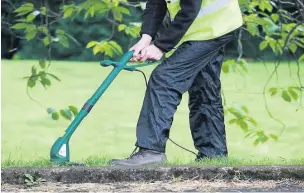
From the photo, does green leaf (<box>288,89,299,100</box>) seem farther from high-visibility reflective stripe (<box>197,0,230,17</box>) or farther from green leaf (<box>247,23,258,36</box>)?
high-visibility reflective stripe (<box>197,0,230,17</box>)

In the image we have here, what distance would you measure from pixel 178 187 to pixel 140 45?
2.64ft

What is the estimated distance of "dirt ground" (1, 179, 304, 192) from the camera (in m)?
3.54

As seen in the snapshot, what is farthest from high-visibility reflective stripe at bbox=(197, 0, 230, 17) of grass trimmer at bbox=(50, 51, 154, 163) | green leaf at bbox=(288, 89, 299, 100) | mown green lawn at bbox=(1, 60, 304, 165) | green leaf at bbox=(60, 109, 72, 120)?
mown green lawn at bbox=(1, 60, 304, 165)

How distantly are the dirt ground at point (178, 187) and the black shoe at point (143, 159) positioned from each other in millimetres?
275

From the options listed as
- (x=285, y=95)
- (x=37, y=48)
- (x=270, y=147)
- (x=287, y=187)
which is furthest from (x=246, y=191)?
(x=37, y=48)

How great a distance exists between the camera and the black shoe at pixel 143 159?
154 inches

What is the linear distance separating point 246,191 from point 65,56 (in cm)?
1800

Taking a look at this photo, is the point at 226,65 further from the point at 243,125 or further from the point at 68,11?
the point at 68,11

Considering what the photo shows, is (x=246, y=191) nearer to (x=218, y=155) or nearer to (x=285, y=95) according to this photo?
(x=218, y=155)

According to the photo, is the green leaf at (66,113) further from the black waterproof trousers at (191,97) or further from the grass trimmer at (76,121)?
the grass trimmer at (76,121)

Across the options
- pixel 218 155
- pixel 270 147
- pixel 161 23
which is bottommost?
pixel 270 147

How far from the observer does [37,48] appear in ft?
69.4

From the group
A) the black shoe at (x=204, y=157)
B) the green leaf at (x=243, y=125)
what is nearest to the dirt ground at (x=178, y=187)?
the black shoe at (x=204, y=157)

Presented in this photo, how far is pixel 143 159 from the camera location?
3.96 meters
